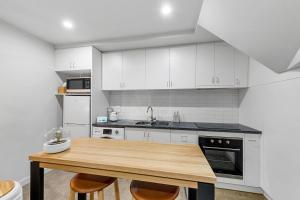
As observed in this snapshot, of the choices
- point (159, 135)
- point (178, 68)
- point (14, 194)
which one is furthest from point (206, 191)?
point (178, 68)

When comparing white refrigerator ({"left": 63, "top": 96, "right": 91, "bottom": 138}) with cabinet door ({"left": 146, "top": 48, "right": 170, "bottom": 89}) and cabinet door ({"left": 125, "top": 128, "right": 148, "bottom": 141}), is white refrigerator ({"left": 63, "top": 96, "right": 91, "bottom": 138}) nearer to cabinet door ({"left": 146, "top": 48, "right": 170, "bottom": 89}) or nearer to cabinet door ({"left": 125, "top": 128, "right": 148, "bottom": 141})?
cabinet door ({"left": 125, "top": 128, "right": 148, "bottom": 141})

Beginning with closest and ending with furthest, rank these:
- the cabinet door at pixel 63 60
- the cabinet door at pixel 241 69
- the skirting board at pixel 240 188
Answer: the skirting board at pixel 240 188, the cabinet door at pixel 241 69, the cabinet door at pixel 63 60

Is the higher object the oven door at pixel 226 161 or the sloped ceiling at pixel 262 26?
the sloped ceiling at pixel 262 26

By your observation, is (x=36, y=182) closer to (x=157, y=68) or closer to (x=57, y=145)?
(x=57, y=145)

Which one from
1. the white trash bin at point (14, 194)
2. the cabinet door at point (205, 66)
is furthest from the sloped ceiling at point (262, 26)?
the white trash bin at point (14, 194)

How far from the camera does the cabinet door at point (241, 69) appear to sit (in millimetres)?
2465

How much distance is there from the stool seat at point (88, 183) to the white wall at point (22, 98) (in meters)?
1.72

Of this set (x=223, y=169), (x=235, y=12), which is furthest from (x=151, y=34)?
(x=223, y=169)

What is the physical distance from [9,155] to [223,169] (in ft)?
10.9

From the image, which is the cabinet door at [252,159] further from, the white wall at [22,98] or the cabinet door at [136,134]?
the white wall at [22,98]

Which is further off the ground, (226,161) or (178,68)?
(178,68)

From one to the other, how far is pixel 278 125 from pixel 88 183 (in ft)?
7.12

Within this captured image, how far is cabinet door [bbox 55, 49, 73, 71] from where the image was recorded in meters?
2.90

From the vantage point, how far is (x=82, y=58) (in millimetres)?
2838
